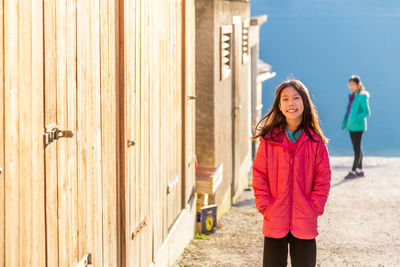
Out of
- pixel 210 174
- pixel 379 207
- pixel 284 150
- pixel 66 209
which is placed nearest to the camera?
pixel 66 209

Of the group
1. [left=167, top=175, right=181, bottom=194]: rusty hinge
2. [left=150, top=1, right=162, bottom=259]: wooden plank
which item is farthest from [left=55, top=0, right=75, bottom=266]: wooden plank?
[left=167, top=175, right=181, bottom=194]: rusty hinge

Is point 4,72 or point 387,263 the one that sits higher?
point 4,72

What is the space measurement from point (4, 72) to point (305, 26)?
188 ft

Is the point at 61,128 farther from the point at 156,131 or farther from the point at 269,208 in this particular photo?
the point at 156,131

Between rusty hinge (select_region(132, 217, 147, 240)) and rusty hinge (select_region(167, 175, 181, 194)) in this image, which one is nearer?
rusty hinge (select_region(132, 217, 147, 240))

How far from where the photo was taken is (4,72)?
102 inches

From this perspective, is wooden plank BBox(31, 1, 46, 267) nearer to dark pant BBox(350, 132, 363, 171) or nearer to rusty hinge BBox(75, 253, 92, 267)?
rusty hinge BBox(75, 253, 92, 267)

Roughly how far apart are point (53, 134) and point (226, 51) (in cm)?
659

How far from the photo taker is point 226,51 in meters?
9.61

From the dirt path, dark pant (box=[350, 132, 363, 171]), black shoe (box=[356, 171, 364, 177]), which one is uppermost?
dark pant (box=[350, 132, 363, 171])

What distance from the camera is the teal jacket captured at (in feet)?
40.6

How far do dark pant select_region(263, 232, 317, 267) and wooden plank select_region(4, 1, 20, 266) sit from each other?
2.24 meters

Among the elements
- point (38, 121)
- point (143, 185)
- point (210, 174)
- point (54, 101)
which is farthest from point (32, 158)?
point (210, 174)

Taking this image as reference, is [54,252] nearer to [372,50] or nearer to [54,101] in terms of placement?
[54,101]
